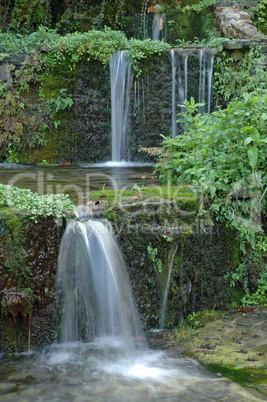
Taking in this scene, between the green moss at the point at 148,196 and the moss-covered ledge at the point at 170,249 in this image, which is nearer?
the moss-covered ledge at the point at 170,249

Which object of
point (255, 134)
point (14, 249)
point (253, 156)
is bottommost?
point (14, 249)

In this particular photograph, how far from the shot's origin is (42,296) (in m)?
4.00

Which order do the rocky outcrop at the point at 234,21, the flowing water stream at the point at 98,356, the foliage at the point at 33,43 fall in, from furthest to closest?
the rocky outcrop at the point at 234,21, the foliage at the point at 33,43, the flowing water stream at the point at 98,356

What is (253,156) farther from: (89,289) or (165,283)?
(89,289)

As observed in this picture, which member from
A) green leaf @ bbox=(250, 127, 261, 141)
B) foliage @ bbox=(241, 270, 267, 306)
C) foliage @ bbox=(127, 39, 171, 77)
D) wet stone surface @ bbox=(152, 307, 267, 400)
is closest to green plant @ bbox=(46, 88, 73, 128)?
foliage @ bbox=(127, 39, 171, 77)

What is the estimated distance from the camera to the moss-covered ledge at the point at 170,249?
4.41 metres

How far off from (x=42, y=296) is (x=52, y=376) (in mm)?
759

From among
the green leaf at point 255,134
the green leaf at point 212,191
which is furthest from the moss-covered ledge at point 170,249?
the green leaf at point 255,134

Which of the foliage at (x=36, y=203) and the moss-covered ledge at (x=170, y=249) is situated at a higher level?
the foliage at (x=36, y=203)

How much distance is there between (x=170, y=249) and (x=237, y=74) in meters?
5.63

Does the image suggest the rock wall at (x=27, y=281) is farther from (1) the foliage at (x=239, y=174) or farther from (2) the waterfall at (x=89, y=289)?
(1) the foliage at (x=239, y=174)

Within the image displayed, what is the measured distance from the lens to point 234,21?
10164 mm

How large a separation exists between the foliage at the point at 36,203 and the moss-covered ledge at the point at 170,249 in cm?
33

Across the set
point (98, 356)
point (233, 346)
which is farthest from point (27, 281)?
point (233, 346)
